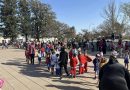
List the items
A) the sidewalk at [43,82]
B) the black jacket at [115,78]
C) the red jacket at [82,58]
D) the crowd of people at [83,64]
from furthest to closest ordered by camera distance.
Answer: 1. the red jacket at [82,58]
2. the sidewalk at [43,82]
3. the crowd of people at [83,64]
4. the black jacket at [115,78]

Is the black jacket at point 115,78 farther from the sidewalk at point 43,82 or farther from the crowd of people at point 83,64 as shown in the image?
the sidewalk at point 43,82

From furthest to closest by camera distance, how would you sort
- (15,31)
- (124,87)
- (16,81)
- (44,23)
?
(15,31) < (44,23) < (16,81) < (124,87)

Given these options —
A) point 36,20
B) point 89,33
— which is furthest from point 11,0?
point 89,33

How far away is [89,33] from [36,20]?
3226cm

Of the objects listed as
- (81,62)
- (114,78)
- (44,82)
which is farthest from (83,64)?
(114,78)

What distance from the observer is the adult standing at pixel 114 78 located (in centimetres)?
604

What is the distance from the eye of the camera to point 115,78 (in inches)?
239

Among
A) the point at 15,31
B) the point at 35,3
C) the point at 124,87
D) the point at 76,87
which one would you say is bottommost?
the point at 76,87

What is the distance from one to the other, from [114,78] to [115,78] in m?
0.02

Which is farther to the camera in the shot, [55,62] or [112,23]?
[112,23]

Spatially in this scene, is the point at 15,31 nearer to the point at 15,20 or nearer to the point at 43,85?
the point at 15,20

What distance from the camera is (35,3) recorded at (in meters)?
56.7

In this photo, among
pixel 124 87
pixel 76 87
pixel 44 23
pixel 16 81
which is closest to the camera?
pixel 124 87

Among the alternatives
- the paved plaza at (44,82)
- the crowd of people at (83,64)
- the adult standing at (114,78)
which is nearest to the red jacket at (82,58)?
the crowd of people at (83,64)
